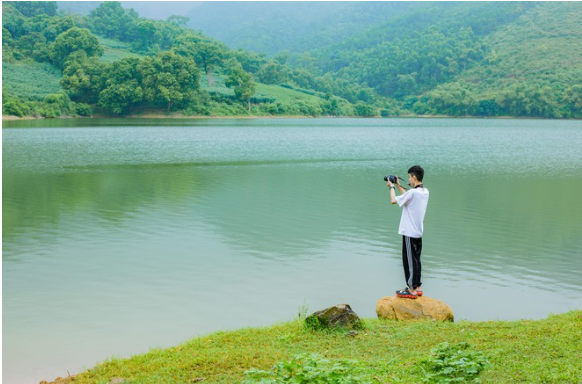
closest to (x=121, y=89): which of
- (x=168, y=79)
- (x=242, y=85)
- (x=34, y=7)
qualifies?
(x=168, y=79)

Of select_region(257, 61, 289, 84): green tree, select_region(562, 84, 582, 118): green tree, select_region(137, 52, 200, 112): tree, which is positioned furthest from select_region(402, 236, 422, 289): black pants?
select_region(257, 61, 289, 84): green tree

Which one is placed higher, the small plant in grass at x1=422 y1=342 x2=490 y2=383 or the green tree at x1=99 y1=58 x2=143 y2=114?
the green tree at x1=99 y1=58 x2=143 y2=114

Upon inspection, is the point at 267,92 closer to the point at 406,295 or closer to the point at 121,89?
the point at 121,89

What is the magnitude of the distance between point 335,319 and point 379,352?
94 centimetres

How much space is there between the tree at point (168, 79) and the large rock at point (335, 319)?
343 ft

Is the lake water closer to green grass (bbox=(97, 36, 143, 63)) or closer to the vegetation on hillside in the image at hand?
the vegetation on hillside

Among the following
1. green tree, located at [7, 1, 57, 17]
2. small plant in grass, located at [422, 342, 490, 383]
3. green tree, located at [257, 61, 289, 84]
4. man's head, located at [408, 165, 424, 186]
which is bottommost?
small plant in grass, located at [422, 342, 490, 383]

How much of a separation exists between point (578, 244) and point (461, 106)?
135951 mm

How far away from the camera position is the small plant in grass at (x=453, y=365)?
19.4ft

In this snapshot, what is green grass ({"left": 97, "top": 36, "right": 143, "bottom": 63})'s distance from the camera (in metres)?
145

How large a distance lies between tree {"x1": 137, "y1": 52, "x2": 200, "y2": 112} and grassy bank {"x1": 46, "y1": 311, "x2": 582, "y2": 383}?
105m

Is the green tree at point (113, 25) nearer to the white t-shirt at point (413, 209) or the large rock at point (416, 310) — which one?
the white t-shirt at point (413, 209)

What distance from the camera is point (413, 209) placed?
898cm

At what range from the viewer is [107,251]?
47.9ft
